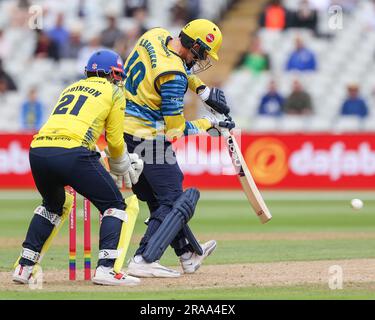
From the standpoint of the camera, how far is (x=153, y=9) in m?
22.2

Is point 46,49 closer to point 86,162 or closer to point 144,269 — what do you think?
point 144,269

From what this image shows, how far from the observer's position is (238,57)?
891 inches

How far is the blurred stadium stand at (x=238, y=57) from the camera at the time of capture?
19781 millimetres

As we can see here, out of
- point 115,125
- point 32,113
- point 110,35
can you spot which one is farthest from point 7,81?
point 115,125

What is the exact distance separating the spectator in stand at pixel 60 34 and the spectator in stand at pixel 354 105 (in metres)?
5.87

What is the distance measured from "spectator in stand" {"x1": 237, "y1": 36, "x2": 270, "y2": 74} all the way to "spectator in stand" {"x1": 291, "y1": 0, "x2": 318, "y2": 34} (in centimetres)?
97

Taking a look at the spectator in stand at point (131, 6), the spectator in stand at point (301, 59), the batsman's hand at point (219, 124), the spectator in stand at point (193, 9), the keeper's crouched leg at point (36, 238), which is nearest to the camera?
the keeper's crouched leg at point (36, 238)

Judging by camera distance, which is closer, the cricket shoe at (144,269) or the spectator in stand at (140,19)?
the cricket shoe at (144,269)

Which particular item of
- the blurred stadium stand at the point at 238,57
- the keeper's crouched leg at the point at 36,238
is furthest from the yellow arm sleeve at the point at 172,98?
the blurred stadium stand at the point at 238,57

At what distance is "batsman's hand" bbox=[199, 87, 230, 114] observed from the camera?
9312 mm

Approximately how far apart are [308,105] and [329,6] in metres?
3.10

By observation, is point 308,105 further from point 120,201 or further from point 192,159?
point 120,201

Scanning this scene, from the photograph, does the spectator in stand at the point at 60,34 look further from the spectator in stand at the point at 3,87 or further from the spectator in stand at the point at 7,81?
the spectator in stand at the point at 3,87
